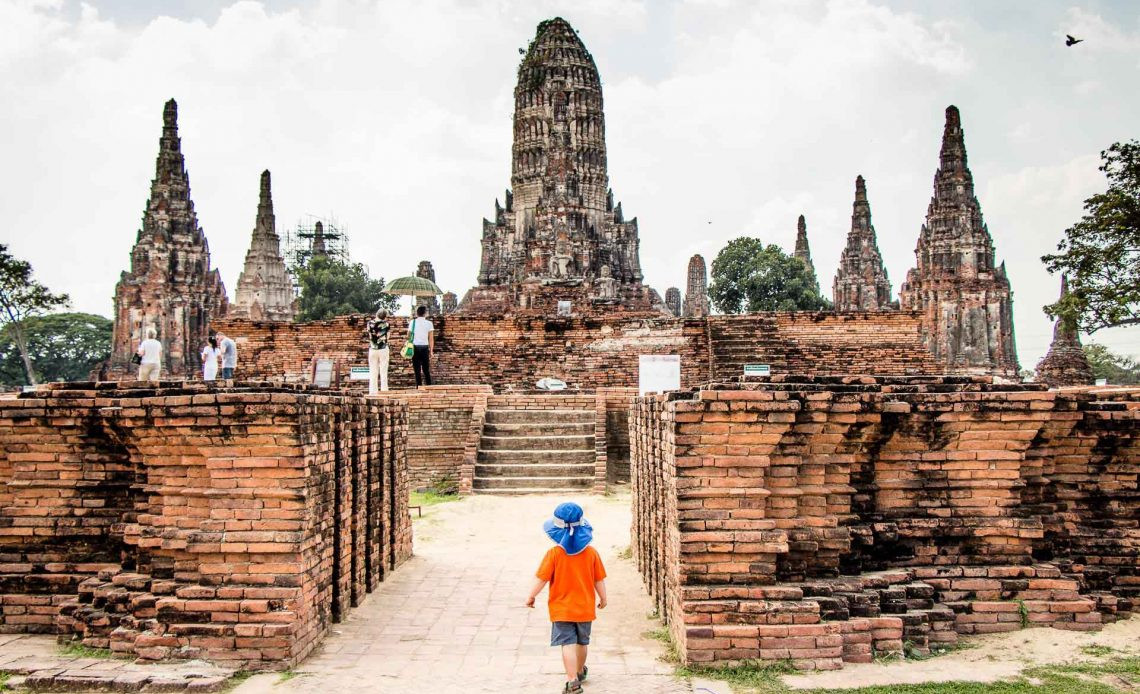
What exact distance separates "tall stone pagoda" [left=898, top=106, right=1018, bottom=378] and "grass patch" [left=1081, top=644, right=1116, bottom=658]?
2669 cm

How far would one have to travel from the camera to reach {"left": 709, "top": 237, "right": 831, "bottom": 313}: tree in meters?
50.3

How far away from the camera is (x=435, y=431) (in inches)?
574

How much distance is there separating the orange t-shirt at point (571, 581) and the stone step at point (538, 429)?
29.5 feet

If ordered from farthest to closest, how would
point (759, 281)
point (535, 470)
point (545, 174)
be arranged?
point (759, 281) → point (545, 174) → point (535, 470)

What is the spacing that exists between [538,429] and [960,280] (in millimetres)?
22449

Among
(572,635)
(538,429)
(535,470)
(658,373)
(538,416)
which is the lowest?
(572,635)

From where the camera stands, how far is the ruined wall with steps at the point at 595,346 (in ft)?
58.6

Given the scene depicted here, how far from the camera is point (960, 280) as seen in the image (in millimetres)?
32000

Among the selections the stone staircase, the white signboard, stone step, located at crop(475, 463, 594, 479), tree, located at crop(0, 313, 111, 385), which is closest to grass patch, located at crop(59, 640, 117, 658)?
the white signboard

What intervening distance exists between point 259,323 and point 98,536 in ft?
42.3

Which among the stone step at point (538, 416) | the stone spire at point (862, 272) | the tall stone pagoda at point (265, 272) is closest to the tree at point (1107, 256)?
the stone step at point (538, 416)

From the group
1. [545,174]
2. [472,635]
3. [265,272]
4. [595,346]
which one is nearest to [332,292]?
[265,272]

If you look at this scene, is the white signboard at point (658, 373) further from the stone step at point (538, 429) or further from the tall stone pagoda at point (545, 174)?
the tall stone pagoda at point (545, 174)

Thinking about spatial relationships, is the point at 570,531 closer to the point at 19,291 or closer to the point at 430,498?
the point at 430,498
